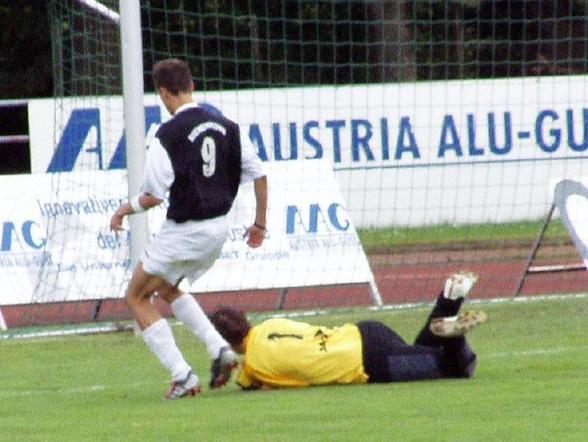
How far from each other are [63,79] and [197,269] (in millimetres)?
6835

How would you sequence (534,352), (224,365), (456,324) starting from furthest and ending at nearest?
(534,352) < (224,365) < (456,324)

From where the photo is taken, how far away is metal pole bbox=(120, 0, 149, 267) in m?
14.4

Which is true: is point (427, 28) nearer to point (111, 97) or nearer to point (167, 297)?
point (111, 97)

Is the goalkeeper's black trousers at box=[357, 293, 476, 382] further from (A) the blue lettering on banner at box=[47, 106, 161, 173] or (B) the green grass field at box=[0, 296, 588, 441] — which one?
(A) the blue lettering on banner at box=[47, 106, 161, 173]

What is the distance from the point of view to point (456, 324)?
10258 mm

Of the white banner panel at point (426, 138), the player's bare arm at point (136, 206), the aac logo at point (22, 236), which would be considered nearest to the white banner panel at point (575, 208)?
the white banner panel at point (426, 138)

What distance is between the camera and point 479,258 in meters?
20.0

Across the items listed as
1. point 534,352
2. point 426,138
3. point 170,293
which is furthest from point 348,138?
point 170,293

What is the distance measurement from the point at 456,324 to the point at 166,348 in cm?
163

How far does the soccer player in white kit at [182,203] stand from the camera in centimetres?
1067

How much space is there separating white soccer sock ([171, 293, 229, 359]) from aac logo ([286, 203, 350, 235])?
18.3 feet

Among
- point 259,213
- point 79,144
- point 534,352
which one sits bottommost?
point 534,352

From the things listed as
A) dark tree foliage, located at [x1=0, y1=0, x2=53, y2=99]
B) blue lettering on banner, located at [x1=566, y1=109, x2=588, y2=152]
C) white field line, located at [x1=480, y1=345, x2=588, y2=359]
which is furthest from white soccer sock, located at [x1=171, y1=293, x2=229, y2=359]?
dark tree foliage, located at [x1=0, y1=0, x2=53, y2=99]

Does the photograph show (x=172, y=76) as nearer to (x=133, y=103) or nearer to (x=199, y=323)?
(x=199, y=323)
